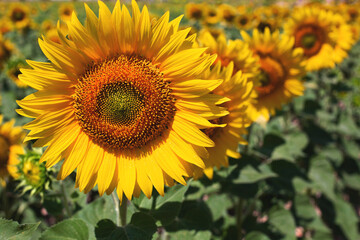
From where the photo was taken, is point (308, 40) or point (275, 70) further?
point (308, 40)

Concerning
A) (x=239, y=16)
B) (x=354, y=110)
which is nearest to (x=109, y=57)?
(x=354, y=110)

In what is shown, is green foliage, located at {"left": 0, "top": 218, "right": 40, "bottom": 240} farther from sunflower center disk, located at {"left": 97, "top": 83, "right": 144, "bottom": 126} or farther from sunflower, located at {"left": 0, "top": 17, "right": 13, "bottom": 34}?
sunflower, located at {"left": 0, "top": 17, "right": 13, "bottom": 34}

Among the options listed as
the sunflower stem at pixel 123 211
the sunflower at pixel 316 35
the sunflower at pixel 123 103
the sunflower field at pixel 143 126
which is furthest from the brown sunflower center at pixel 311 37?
the sunflower stem at pixel 123 211

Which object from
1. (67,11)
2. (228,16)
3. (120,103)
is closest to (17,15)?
(67,11)

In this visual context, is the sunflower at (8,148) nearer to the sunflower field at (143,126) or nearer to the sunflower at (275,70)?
the sunflower field at (143,126)

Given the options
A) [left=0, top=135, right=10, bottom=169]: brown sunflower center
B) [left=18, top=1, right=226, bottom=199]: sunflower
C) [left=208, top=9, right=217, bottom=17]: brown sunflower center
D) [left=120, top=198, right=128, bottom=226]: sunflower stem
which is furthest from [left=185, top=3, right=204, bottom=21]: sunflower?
[left=120, top=198, right=128, bottom=226]: sunflower stem

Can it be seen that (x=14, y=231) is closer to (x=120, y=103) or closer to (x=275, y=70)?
(x=120, y=103)

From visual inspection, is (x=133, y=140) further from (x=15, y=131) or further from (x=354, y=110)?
(x=354, y=110)
